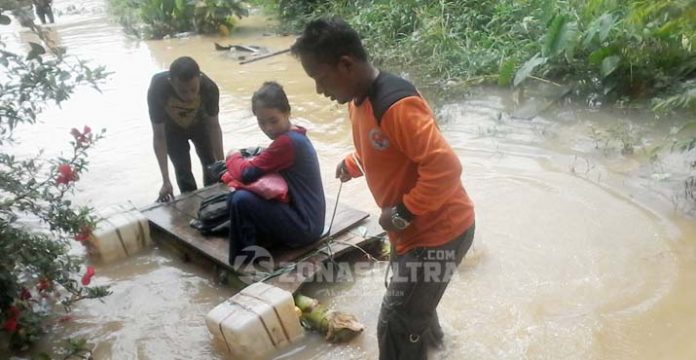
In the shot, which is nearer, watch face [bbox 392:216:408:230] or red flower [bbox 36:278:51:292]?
watch face [bbox 392:216:408:230]

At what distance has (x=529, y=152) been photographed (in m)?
5.65

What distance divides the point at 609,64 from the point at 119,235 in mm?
5075

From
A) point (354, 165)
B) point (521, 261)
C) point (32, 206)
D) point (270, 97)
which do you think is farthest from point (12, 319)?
point (521, 261)

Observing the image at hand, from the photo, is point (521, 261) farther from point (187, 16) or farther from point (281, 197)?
point (187, 16)

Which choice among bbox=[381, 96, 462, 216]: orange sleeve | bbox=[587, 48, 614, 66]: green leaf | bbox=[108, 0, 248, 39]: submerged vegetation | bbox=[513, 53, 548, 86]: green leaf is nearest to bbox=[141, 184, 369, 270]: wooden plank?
bbox=[381, 96, 462, 216]: orange sleeve

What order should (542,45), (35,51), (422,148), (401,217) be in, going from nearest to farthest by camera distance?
1. (422,148)
2. (401,217)
3. (35,51)
4. (542,45)

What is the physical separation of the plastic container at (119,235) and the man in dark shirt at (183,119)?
362 mm

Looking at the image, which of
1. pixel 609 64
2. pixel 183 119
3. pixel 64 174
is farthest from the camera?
pixel 609 64

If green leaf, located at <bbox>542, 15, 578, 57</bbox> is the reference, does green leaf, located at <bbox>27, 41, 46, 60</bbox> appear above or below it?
above

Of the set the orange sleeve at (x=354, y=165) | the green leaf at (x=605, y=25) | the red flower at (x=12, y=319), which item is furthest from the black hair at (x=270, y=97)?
the green leaf at (x=605, y=25)

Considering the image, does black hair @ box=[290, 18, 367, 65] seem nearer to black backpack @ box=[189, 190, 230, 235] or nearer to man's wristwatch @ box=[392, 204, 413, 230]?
man's wristwatch @ box=[392, 204, 413, 230]

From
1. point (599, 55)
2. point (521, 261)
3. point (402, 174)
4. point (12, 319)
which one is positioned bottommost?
point (521, 261)

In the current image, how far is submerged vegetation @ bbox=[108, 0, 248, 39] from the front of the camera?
42.4 ft

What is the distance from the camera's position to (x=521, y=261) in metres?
3.92
